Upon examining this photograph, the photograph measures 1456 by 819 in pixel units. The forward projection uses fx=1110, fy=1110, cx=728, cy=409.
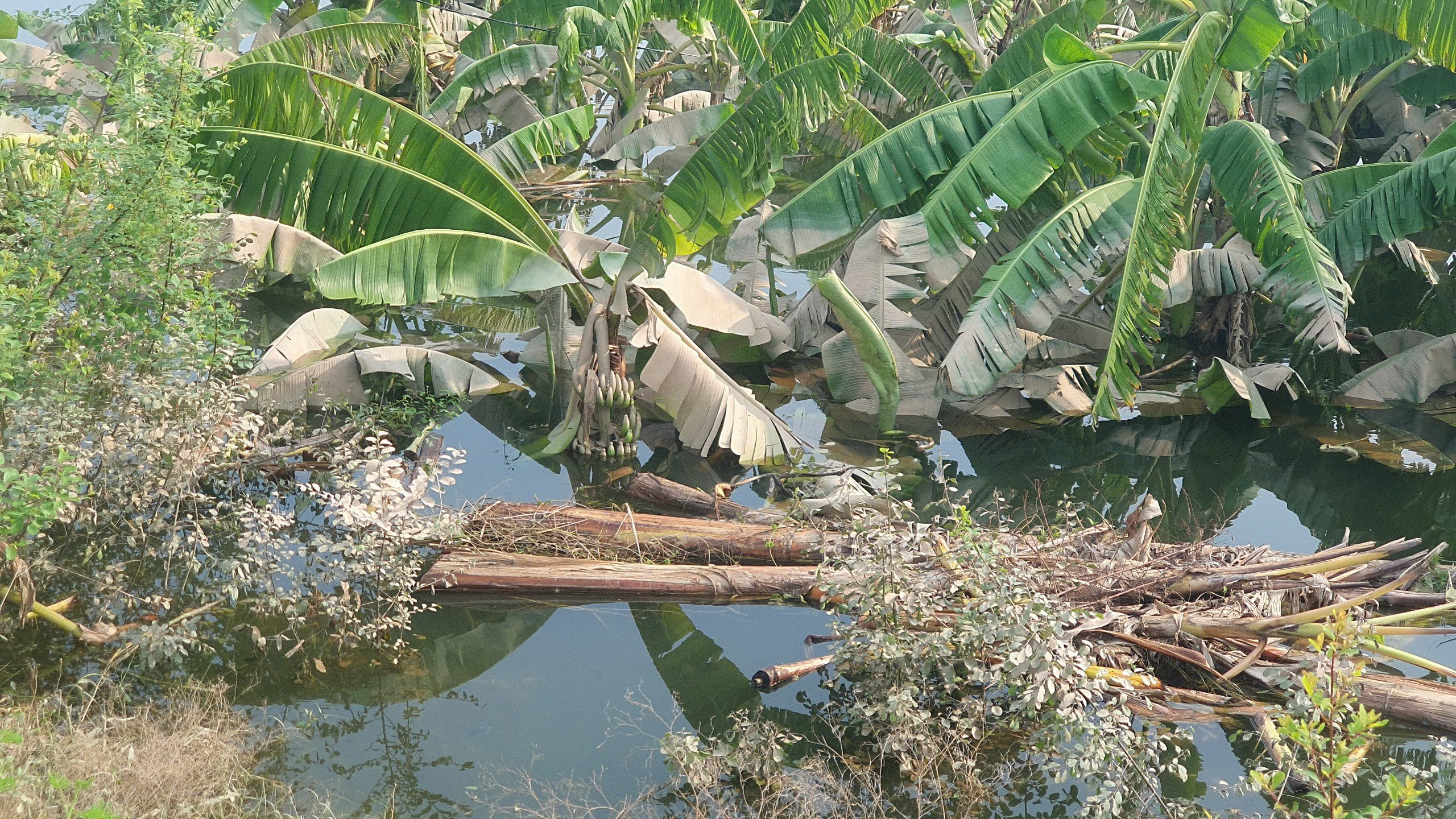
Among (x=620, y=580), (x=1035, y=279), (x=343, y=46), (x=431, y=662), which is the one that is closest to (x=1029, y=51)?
(x=1035, y=279)

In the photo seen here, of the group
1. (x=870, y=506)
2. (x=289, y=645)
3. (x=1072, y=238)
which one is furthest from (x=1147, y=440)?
(x=289, y=645)

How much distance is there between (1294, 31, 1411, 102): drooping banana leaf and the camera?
10836 mm

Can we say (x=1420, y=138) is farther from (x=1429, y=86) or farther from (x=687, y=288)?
(x=687, y=288)

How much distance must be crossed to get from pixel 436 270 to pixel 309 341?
1691 millimetres

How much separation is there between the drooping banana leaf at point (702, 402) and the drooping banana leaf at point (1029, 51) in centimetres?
342

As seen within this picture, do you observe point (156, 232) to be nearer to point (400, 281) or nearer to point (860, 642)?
point (400, 281)

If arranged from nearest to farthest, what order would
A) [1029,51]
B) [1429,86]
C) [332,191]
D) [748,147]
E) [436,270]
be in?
[436,270]
[332,191]
[748,147]
[1029,51]
[1429,86]

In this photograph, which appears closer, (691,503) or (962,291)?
(691,503)

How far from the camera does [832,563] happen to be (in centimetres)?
532

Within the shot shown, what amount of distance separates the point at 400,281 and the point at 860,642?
11.0ft

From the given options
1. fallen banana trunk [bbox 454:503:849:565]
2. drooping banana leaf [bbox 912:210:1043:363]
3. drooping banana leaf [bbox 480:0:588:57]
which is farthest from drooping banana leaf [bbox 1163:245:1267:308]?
drooping banana leaf [bbox 480:0:588:57]

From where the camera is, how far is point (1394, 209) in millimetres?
8211

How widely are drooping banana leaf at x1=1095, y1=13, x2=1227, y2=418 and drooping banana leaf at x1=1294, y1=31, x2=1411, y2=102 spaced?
16.8 ft

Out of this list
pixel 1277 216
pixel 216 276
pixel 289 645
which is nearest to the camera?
pixel 289 645
